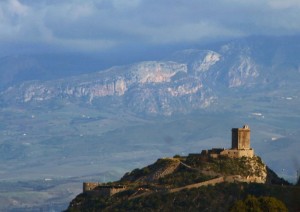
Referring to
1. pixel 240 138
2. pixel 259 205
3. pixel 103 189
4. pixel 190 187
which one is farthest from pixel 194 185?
pixel 259 205

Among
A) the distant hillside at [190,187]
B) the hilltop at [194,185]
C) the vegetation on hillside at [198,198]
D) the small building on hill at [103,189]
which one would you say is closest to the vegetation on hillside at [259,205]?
the distant hillside at [190,187]

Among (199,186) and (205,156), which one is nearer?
(199,186)

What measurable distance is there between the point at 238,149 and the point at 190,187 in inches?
367

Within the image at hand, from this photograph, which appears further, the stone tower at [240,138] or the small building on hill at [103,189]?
the stone tower at [240,138]

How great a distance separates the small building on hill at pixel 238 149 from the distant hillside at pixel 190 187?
0.57 m

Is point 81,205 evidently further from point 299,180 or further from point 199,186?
point 299,180

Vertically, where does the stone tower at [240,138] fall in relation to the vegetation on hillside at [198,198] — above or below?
above

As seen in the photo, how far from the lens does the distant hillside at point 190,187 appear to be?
90.8 metres

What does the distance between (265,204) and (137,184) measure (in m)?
23.6

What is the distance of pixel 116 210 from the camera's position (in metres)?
92.1

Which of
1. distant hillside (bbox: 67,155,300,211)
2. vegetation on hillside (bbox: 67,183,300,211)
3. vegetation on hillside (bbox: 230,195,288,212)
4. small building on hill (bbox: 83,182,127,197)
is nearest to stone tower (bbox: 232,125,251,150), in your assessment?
distant hillside (bbox: 67,155,300,211)

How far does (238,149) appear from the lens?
10238cm

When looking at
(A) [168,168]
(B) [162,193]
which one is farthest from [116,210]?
(A) [168,168]

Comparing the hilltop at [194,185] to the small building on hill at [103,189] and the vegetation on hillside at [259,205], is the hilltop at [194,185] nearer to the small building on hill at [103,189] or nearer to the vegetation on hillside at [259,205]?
the small building on hill at [103,189]
